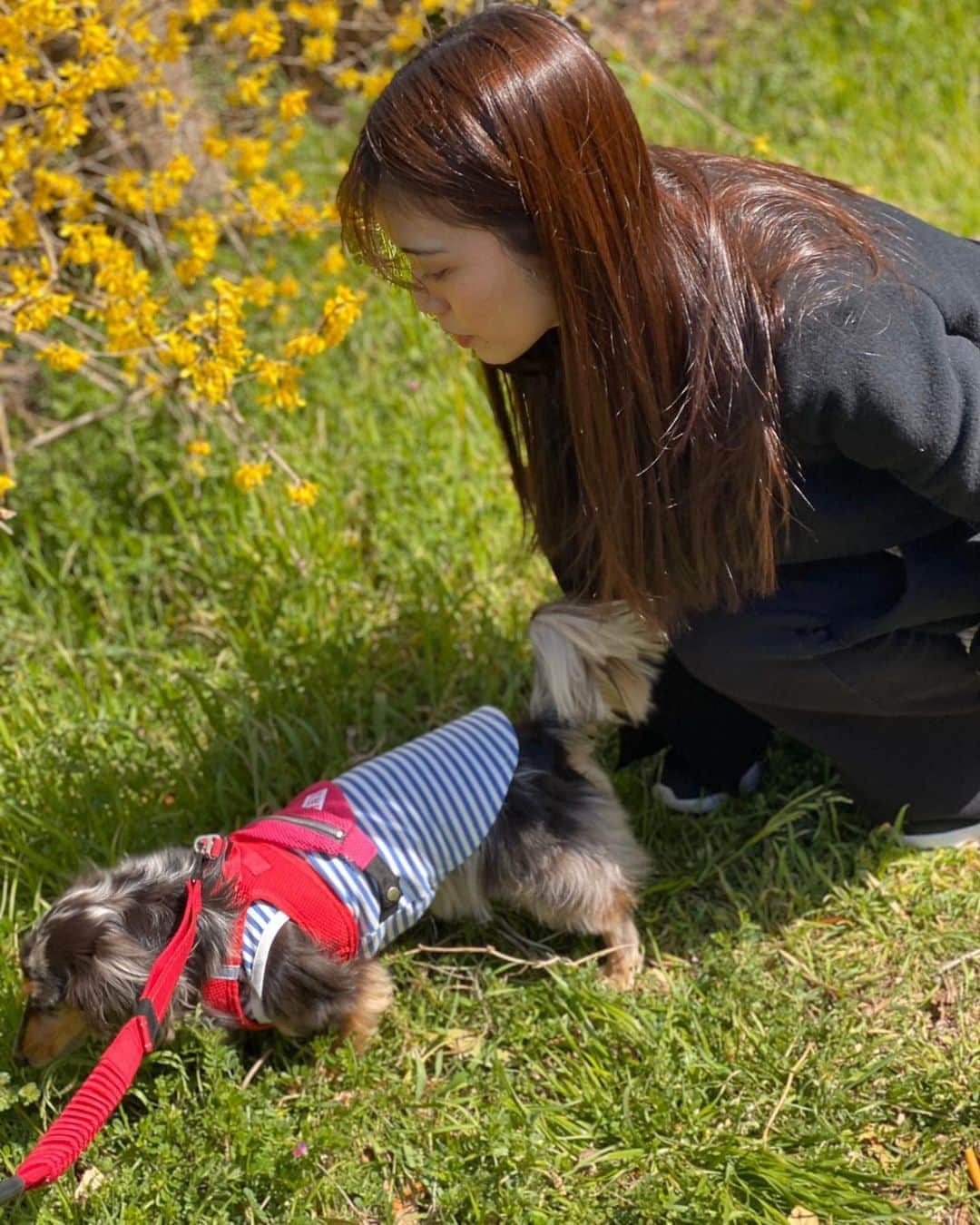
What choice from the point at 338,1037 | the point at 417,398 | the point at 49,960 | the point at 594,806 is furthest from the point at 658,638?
the point at 417,398

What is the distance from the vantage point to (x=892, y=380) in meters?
1.99

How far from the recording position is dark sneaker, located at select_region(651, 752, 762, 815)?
290 cm

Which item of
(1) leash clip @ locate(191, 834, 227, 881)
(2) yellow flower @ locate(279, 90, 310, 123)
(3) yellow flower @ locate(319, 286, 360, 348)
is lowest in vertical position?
(1) leash clip @ locate(191, 834, 227, 881)

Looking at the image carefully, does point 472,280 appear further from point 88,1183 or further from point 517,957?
point 88,1183

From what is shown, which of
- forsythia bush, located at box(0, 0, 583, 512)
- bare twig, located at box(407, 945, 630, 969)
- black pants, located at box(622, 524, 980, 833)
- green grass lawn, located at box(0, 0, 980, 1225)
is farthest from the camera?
forsythia bush, located at box(0, 0, 583, 512)

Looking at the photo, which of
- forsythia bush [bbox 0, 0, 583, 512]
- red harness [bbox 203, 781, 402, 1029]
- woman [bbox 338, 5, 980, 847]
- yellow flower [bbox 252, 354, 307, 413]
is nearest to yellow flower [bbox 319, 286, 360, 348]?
forsythia bush [bbox 0, 0, 583, 512]

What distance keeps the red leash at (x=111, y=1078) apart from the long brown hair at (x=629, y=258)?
1.00m

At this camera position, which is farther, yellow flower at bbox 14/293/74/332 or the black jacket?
yellow flower at bbox 14/293/74/332

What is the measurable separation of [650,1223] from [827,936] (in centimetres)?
75

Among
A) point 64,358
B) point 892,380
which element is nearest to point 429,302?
point 892,380

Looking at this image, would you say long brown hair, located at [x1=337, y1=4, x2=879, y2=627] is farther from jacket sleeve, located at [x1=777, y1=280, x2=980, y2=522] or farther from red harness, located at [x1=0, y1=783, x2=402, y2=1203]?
red harness, located at [x1=0, y1=783, x2=402, y2=1203]

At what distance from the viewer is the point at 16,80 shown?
2.82 metres

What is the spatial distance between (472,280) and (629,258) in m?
0.24

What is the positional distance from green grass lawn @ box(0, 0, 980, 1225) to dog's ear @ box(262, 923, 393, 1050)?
81mm
